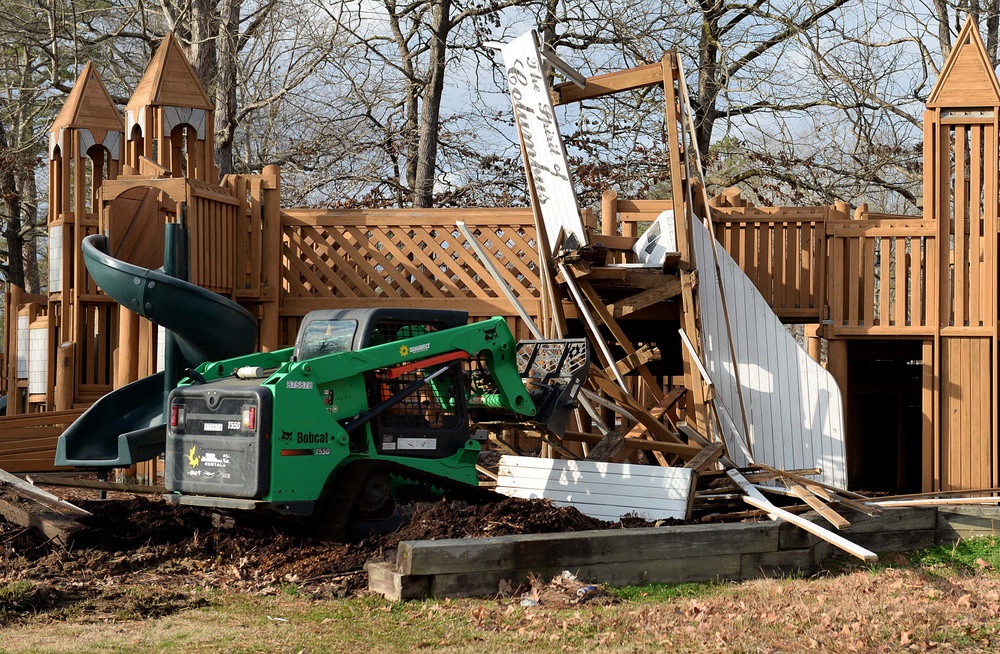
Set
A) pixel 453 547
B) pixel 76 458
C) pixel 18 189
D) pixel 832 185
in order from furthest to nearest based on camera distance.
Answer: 1. pixel 18 189
2. pixel 832 185
3. pixel 76 458
4. pixel 453 547

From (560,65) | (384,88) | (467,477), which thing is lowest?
(467,477)

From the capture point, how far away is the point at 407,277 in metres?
12.7

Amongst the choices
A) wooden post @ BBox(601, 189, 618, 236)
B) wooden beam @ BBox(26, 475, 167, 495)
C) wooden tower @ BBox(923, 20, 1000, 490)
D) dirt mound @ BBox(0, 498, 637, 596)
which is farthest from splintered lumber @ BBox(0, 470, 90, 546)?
wooden tower @ BBox(923, 20, 1000, 490)

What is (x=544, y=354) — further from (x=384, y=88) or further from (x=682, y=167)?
(x=384, y=88)

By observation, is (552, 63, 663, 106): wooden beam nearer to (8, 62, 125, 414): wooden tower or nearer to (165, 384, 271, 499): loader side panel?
(165, 384, 271, 499): loader side panel

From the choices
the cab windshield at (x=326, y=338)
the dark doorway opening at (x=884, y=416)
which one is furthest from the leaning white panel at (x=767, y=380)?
the cab windshield at (x=326, y=338)

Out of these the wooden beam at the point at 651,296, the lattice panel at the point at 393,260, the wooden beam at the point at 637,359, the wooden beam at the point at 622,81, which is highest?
the wooden beam at the point at 622,81

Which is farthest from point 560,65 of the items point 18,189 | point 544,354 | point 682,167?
point 18,189

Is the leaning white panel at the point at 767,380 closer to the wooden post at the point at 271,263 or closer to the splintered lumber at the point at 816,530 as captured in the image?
the splintered lumber at the point at 816,530

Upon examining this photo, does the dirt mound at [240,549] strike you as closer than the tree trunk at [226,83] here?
Yes

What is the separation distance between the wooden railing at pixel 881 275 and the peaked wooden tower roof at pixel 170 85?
7843 mm

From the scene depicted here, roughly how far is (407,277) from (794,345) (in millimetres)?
4239

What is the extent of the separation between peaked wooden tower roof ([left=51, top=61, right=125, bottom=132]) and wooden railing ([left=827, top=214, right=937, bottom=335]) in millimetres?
9562

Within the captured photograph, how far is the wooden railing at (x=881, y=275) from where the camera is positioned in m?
11.6
